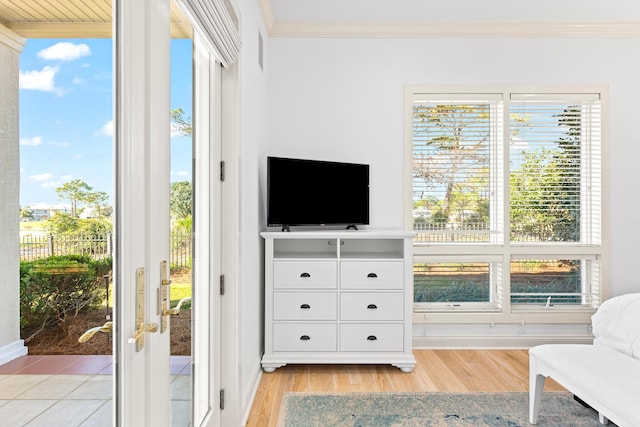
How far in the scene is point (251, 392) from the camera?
249 cm

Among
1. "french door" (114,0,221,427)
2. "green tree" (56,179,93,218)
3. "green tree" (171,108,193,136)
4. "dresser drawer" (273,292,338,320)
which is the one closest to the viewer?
"green tree" (56,179,93,218)

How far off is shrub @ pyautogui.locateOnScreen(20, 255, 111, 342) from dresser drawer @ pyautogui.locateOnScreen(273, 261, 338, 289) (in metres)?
1.96

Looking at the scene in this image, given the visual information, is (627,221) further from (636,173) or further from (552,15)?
(552,15)

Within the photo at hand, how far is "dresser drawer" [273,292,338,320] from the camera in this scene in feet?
9.58

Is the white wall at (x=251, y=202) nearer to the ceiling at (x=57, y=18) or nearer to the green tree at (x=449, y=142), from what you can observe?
the ceiling at (x=57, y=18)

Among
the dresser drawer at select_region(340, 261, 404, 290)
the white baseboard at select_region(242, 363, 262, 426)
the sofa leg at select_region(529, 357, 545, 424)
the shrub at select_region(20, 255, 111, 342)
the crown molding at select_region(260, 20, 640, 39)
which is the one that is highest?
the crown molding at select_region(260, 20, 640, 39)

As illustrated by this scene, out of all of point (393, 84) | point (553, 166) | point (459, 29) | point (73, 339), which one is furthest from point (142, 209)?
point (553, 166)

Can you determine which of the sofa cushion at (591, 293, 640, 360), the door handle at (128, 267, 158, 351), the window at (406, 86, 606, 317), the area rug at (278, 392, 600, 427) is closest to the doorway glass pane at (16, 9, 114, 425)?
the door handle at (128, 267, 158, 351)

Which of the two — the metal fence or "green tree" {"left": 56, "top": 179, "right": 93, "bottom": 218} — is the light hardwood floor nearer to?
the metal fence

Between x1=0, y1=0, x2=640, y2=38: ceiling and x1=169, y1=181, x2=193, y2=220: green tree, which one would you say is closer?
x1=169, y1=181, x2=193, y2=220: green tree

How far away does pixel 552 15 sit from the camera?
10.6 ft

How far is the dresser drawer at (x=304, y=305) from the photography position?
292 centimetres

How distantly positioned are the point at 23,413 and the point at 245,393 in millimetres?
1745

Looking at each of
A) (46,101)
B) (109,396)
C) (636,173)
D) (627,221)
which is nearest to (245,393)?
(109,396)
